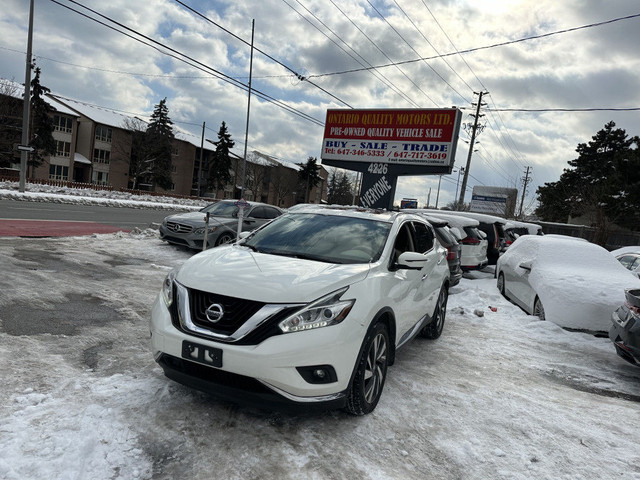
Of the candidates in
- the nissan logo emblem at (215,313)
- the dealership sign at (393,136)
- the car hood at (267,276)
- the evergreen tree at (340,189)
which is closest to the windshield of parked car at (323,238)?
the car hood at (267,276)

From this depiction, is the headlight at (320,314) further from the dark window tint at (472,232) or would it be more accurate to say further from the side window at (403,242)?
the dark window tint at (472,232)

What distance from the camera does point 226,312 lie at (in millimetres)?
3037

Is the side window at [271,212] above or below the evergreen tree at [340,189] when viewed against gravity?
below

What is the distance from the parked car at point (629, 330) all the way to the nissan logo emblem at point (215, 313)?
4.59 metres

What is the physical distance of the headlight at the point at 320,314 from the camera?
2947mm

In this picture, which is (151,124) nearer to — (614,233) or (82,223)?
(82,223)

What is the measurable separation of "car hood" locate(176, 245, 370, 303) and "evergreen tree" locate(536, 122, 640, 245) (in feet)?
115

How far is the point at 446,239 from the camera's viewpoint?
8406 millimetres

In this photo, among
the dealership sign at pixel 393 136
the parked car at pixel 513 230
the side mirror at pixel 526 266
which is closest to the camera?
the side mirror at pixel 526 266

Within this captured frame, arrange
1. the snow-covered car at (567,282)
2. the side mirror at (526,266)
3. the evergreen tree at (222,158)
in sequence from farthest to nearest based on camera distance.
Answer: the evergreen tree at (222,158)
the side mirror at (526,266)
the snow-covered car at (567,282)

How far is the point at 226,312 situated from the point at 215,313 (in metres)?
0.08


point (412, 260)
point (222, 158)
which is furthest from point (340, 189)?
point (412, 260)

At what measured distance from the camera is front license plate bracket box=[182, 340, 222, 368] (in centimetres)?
292

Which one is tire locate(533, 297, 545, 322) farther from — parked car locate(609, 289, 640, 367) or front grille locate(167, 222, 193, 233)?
front grille locate(167, 222, 193, 233)
